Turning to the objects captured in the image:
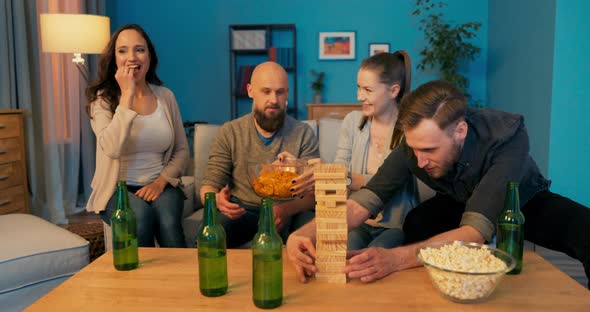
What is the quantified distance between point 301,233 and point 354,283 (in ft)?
0.81

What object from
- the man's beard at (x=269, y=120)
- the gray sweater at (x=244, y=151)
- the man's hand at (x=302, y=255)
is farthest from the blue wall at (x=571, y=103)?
the man's hand at (x=302, y=255)

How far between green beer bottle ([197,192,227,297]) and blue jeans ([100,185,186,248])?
98 cm

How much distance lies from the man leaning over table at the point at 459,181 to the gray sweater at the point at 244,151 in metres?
0.58

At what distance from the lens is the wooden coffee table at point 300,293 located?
3.58 feet

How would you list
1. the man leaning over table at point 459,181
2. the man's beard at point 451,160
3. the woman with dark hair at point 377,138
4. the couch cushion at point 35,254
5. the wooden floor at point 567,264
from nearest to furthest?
the man leaning over table at point 459,181, the man's beard at point 451,160, the couch cushion at point 35,254, the woman with dark hair at point 377,138, the wooden floor at point 567,264

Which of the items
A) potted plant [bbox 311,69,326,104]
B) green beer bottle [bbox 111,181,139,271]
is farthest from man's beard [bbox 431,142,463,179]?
potted plant [bbox 311,69,326,104]

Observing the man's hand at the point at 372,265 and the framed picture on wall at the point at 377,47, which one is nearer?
the man's hand at the point at 372,265

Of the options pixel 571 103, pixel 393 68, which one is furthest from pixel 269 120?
pixel 571 103

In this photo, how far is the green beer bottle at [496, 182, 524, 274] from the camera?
4.10ft

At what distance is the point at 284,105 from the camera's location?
7.09 feet

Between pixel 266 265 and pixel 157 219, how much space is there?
3.87ft

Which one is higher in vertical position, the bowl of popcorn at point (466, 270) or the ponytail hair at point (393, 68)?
the ponytail hair at point (393, 68)

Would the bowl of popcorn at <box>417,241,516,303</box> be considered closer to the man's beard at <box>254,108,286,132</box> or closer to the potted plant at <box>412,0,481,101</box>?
the man's beard at <box>254,108,286,132</box>

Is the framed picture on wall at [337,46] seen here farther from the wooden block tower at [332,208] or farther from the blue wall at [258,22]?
the wooden block tower at [332,208]
